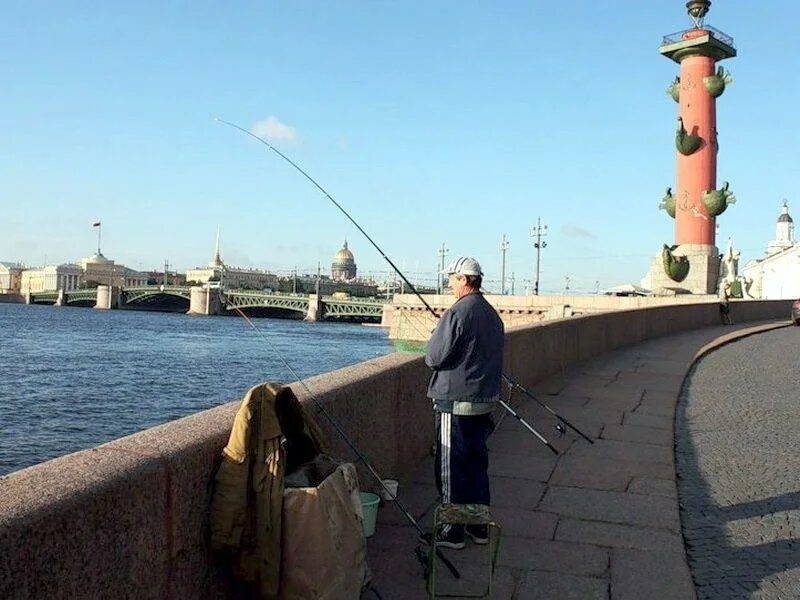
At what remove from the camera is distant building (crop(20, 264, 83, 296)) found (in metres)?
149

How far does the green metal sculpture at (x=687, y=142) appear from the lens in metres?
33.7

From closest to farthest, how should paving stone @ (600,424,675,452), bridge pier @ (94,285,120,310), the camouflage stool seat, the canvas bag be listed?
the canvas bag → the camouflage stool seat → paving stone @ (600,424,675,452) → bridge pier @ (94,285,120,310)

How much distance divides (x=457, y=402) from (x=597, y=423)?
3.59 metres

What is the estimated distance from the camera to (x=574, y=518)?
4.30m

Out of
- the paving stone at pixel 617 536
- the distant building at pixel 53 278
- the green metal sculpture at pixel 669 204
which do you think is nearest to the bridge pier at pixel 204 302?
the distant building at pixel 53 278

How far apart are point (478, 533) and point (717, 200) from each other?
1268 inches

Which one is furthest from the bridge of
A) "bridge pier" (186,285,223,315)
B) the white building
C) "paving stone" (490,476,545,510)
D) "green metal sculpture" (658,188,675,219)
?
"paving stone" (490,476,545,510)

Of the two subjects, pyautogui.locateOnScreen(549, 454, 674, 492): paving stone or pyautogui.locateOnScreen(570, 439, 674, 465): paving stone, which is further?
pyautogui.locateOnScreen(570, 439, 674, 465): paving stone

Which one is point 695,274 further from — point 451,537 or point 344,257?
point 344,257

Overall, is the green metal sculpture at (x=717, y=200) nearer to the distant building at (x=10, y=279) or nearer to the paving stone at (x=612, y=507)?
the paving stone at (x=612, y=507)

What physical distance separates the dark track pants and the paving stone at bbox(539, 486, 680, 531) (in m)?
0.75

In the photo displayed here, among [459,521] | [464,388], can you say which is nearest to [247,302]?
[464,388]

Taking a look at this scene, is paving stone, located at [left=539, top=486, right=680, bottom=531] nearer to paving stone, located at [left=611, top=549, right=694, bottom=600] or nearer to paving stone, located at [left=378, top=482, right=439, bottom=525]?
paving stone, located at [left=611, top=549, right=694, bottom=600]

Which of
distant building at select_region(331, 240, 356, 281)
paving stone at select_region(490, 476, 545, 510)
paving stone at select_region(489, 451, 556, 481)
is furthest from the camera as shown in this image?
distant building at select_region(331, 240, 356, 281)
